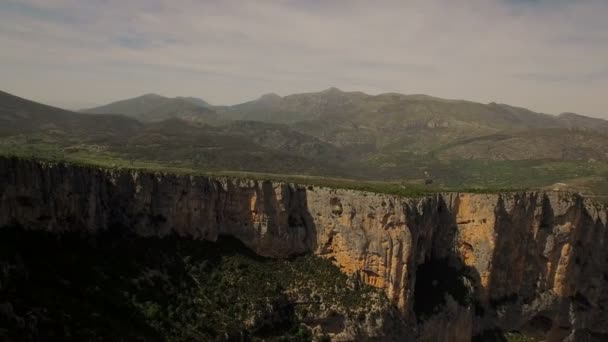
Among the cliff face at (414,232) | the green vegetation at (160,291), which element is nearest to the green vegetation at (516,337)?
the cliff face at (414,232)

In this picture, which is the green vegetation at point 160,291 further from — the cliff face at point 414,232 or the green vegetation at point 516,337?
the green vegetation at point 516,337

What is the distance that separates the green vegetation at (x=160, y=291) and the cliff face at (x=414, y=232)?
113 inches

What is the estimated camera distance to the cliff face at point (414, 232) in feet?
206

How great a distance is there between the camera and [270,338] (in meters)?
62.2

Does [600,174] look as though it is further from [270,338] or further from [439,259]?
[270,338]

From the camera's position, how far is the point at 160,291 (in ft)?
191

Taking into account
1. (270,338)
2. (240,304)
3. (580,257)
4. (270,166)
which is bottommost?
(270,338)

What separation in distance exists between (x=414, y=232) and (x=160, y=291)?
3899 cm

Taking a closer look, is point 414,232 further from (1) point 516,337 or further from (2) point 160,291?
(2) point 160,291

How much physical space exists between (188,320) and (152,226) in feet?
51.8

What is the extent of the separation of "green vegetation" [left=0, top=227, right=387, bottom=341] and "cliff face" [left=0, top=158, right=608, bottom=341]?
9.45 feet

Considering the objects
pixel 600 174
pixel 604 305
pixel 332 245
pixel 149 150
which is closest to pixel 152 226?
pixel 332 245

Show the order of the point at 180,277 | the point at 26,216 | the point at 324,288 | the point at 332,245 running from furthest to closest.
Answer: the point at 332,245 < the point at 324,288 < the point at 180,277 < the point at 26,216

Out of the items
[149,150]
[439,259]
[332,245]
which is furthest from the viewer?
[149,150]
